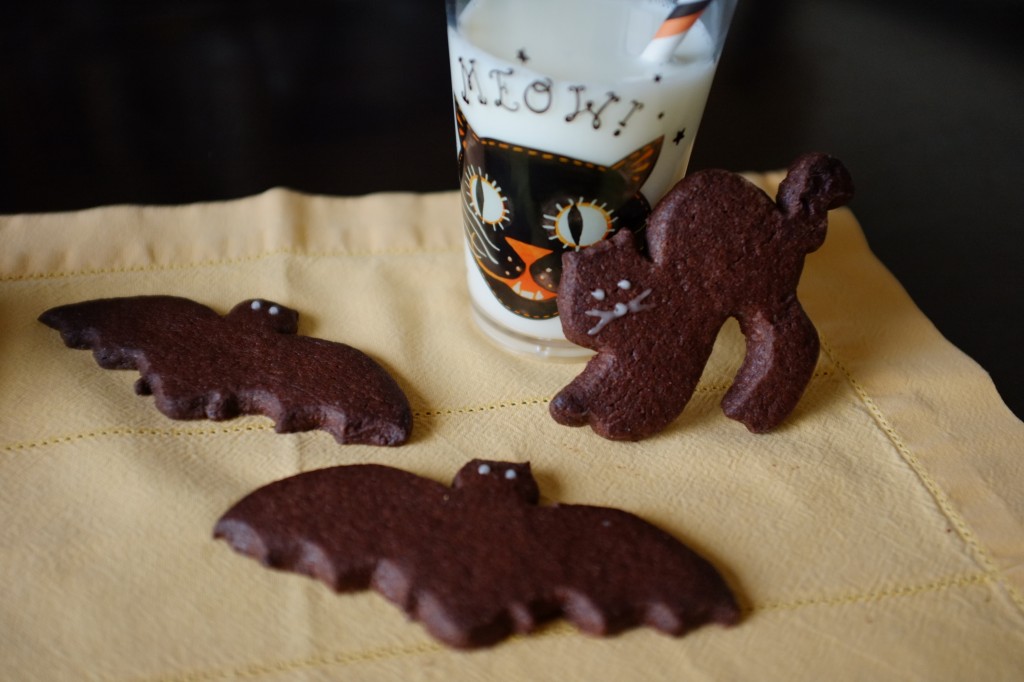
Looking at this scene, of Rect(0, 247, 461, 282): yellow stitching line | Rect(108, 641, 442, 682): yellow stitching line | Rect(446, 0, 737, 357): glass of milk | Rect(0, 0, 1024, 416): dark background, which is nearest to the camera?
Rect(108, 641, 442, 682): yellow stitching line

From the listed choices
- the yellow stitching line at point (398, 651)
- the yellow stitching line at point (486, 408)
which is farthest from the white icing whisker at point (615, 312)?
the yellow stitching line at point (398, 651)

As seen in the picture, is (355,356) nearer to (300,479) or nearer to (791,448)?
(300,479)

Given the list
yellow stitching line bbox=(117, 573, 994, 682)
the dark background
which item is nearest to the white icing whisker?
yellow stitching line bbox=(117, 573, 994, 682)

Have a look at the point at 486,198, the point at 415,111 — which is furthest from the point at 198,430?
the point at 415,111

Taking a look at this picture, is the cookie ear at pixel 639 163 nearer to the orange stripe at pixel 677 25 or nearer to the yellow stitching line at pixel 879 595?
the orange stripe at pixel 677 25

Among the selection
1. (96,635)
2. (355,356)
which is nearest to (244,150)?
(355,356)

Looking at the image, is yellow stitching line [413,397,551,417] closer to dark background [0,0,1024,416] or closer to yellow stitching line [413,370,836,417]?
yellow stitching line [413,370,836,417]

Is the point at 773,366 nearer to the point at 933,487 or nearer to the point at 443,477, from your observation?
the point at 933,487
